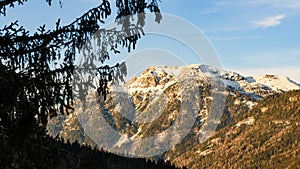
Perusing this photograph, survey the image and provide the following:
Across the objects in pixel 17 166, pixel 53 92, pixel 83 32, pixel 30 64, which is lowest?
pixel 17 166

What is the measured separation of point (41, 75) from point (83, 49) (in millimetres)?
1345

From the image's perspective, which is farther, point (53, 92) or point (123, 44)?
point (123, 44)

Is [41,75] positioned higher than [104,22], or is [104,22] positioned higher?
[104,22]

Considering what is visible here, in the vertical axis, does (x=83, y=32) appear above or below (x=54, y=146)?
above

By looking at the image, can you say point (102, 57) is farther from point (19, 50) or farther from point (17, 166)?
point (17, 166)

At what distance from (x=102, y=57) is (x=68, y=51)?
85cm

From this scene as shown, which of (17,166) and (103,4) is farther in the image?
(103,4)

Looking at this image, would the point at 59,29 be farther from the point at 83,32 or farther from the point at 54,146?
the point at 54,146

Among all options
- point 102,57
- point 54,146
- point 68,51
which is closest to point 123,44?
point 102,57

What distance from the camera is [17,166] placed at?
9766mm

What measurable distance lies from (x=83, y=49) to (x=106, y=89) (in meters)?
1.06

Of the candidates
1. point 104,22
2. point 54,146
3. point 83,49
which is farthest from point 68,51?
point 54,146

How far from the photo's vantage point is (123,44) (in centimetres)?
1124

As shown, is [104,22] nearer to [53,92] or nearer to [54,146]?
[53,92]
